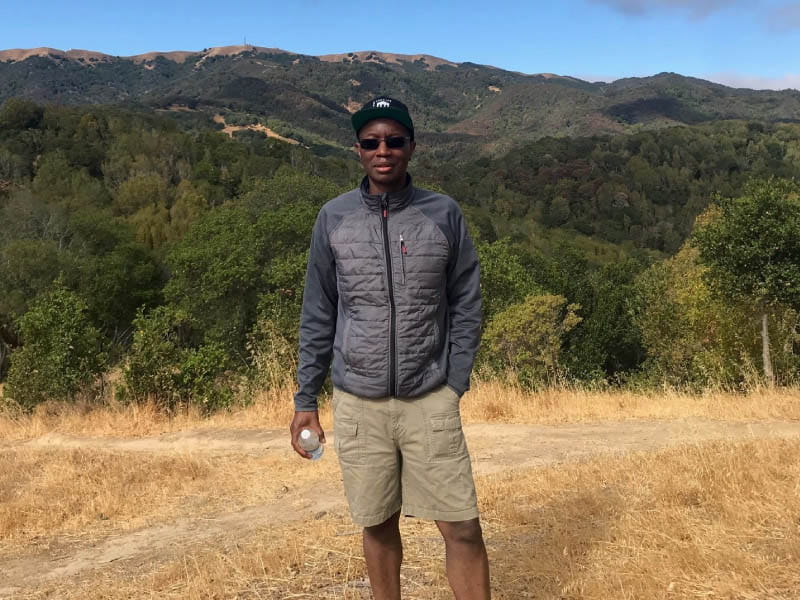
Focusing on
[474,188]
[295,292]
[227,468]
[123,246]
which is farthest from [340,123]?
[227,468]

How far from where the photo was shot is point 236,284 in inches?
818

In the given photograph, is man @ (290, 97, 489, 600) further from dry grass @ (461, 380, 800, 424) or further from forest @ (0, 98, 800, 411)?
forest @ (0, 98, 800, 411)

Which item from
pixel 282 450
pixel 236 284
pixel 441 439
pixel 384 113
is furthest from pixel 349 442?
pixel 236 284

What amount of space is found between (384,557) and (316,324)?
82cm

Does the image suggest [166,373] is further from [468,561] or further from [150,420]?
[468,561]

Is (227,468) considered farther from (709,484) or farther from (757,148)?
(757,148)

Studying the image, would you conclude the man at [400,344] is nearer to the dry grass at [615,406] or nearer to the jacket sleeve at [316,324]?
the jacket sleeve at [316,324]

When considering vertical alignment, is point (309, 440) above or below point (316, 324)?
below

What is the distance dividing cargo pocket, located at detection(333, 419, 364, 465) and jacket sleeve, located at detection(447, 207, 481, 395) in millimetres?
345

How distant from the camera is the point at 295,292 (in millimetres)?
17188

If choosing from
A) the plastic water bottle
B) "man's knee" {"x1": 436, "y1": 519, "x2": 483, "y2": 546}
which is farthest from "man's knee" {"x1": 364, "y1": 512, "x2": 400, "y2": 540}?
the plastic water bottle

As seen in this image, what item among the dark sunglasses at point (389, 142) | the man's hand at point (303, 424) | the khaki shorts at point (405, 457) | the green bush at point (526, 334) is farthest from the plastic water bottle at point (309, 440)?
the green bush at point (526, 334)

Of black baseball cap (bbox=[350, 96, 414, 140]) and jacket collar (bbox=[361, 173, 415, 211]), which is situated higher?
black baseball cap (bbox=[350, 96, 414, 140])

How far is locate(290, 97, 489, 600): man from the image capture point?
1927mm
